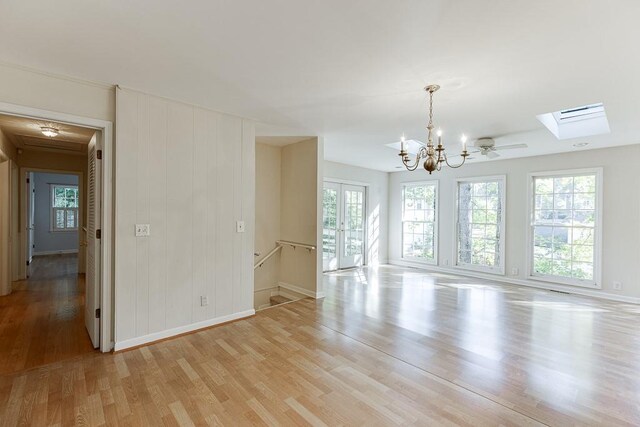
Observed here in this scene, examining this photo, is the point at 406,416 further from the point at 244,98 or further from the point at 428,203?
the point at 428,203

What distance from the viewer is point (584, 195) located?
5.26 m

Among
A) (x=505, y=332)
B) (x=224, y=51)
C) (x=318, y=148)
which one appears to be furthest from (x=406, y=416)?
(x=318, y=148)

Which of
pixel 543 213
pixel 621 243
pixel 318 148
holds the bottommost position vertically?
pixel 621 243

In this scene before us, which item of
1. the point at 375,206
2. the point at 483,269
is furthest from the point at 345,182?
the point at 483,269

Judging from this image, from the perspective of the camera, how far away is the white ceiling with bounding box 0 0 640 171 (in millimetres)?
1740

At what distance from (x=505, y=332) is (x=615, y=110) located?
2653mm

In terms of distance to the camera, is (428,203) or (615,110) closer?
(615,110)

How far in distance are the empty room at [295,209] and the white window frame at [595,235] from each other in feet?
0.13

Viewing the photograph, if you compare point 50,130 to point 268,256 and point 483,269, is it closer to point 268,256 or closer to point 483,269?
point 268,256

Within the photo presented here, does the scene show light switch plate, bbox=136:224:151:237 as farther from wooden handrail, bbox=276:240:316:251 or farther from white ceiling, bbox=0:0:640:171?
wooden handrail, bbox=276:240:316:251

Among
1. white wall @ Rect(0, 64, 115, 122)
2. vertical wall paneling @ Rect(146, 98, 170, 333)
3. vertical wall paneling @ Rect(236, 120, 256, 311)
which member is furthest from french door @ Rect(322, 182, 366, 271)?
white wall @ Rect(0, 64, 115, 122)

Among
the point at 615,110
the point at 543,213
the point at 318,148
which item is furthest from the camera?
the point at 543,213

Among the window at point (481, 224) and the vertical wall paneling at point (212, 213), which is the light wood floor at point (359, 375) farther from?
the window at point (481, 224)

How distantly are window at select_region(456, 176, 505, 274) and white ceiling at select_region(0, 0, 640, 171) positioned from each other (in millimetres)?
2975
